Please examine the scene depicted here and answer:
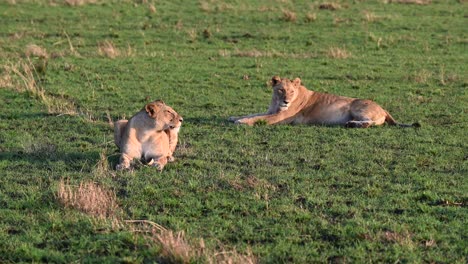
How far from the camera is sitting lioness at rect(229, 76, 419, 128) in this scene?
504 inches

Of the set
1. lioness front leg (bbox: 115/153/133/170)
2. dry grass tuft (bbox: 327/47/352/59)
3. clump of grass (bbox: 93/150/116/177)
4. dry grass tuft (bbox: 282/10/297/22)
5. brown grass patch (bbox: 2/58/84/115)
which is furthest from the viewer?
dry grass tuft (bbox: 282/10/297/22)

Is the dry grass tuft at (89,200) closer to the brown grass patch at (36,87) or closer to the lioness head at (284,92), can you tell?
the brown grass patch at (36,87)

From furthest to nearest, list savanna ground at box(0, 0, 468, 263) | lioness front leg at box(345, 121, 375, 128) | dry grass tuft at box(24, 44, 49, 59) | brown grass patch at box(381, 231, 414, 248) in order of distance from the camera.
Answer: dry grass tuft at box(24, 44, 49, 59) < lioness front leg at box(345, 121, 375, 128) < savanna ground at box(0, 0, 468, 263) < brown grass patch at box(381, 231, 414, 248)

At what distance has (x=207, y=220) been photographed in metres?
7.54

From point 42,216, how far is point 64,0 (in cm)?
2472

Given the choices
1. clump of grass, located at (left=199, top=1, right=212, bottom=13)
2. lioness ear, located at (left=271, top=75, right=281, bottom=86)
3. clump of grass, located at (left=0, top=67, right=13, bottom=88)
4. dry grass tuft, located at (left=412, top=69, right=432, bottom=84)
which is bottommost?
clump of grass, located at (left=199, top=1, right=212, bottom=13)

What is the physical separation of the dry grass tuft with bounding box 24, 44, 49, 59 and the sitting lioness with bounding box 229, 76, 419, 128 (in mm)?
8810

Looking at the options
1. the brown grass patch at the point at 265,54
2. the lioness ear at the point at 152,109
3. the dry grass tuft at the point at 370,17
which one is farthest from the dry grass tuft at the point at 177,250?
the dry grass tuft at the point at 370,17

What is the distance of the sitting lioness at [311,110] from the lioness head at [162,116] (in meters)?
2.88

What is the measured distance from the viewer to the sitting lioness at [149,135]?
978cm

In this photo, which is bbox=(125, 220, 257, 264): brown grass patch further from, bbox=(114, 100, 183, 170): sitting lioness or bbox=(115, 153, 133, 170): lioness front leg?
bbox=(114, 100, 183, 170): sitting lioness

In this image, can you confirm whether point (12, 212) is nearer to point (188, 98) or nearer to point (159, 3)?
point (188, 98)

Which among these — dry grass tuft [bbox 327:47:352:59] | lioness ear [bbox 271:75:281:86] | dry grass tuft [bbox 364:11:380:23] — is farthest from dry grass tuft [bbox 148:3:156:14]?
lioness ear [bbox 271:75:281:86]

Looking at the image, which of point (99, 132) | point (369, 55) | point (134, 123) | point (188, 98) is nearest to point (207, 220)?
point (134, 123)
